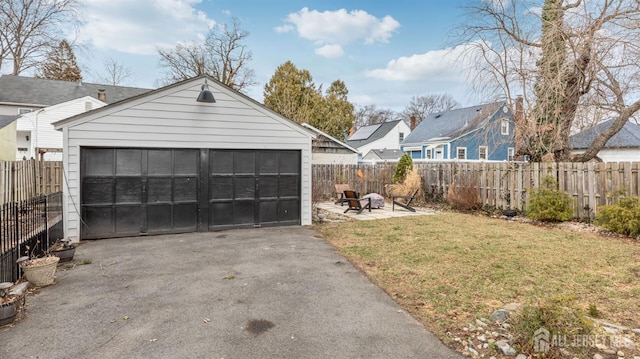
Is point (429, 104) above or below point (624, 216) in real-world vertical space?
above

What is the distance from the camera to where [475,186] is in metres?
11.2

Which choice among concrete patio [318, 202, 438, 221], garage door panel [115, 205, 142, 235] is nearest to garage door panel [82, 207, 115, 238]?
garage door panel [115, 205, 142, 235]

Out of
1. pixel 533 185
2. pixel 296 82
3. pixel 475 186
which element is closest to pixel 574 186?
pixel 533 185

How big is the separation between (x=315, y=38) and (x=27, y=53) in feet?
69.8

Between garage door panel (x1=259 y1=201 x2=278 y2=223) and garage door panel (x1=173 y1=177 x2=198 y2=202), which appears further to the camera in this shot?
garage door panel (x1=259 y1=201 x2=278 y2=223)

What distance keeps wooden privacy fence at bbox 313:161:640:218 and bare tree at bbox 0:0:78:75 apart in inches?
776

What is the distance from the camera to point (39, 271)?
4.18 metres

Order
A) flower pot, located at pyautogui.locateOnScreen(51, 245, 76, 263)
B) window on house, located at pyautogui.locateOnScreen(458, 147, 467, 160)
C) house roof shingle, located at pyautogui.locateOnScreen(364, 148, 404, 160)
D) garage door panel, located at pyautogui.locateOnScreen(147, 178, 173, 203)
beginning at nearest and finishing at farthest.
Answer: flower pot, located at pyautogui.locateOnScreen(51, 245, 76, 263) → garage door panel, located at pyautogui.locateOnScreen(147, 178, 173, 203) → window on house, located at pyautogui.locateOnScreen(458, 147, 467, 160) → house roof shingle, located at pyautogui.locateOnScreen(364, 148, 404, 160)

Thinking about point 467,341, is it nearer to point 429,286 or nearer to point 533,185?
point 429,286

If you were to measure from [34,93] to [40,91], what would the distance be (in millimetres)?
354

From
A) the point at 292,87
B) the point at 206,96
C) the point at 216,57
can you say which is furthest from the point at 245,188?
the point at 216,57

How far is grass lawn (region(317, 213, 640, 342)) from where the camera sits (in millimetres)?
3586

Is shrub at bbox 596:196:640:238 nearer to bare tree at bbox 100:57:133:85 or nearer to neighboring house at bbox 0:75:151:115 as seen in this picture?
→ neighboring house at bbox 0:75:151:115

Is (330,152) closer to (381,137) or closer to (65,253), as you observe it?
(381,137)
